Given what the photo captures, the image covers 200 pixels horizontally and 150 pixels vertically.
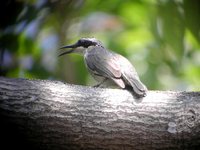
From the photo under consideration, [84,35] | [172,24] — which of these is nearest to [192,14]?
[172,24]

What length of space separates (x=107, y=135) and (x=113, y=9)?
2720 mm

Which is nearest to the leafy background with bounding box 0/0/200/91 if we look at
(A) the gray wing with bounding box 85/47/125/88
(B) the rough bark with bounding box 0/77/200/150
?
(A) the gray wing with bounding box 85/47/125/88

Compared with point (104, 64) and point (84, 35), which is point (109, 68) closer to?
point (104, 64)

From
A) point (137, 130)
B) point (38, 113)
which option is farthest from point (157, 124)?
point (38, 113)

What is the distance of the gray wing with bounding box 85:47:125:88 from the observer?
5554mm

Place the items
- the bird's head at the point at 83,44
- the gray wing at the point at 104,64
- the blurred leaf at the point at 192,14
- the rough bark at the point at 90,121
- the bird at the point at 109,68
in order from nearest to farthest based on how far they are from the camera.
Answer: the blurred leaf at the point at 192,14 → the rough bark at the point at 90,121 → the bird at the point at 109,68 → the gray wing at the point at 104,64 → the bird's head at the point at 83,44

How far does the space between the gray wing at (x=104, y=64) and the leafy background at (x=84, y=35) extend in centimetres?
49

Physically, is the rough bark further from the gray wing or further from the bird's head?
the bird's head

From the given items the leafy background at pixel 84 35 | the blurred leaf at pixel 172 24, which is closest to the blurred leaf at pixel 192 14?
the blurred leaf at pixel 172 24

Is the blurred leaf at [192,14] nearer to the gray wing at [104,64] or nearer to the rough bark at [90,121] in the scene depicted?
the rough bark at [90,121]

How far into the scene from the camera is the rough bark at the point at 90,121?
15.1 feet

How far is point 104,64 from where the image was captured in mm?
5926

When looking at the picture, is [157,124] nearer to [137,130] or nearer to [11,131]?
[137,130]

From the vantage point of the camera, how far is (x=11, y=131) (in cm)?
459
